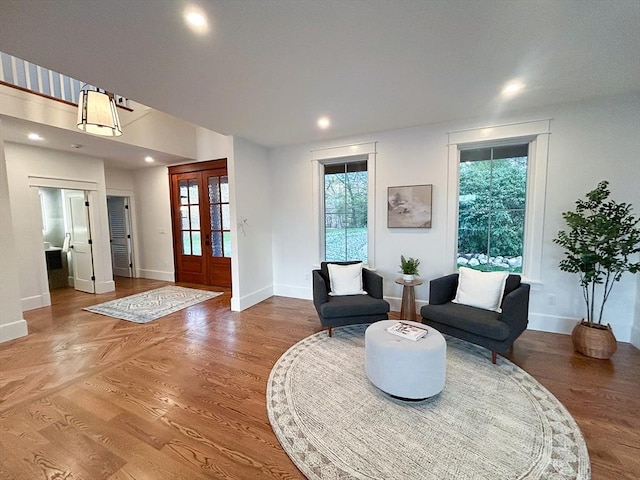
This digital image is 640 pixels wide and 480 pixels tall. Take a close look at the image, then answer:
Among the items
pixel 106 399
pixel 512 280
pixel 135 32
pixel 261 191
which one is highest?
pixel 135 32

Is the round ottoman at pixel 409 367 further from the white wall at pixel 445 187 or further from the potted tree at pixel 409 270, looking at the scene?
the white wall at pixel 445 187

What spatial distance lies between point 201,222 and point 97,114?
2.54 metres

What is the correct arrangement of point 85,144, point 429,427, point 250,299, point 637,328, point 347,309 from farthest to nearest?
point 250,299 → point 85,144 → point 347,309 → point 637,328 → point 429,427

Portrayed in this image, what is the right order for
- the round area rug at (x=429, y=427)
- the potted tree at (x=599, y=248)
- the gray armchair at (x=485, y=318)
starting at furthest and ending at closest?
1. the potted tree at (x=599, y=248)
2. the gray armchair at (x=485, y=318)
3. the round area rug at (x=429, y=427)

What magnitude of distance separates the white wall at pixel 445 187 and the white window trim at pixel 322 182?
8 centimetres

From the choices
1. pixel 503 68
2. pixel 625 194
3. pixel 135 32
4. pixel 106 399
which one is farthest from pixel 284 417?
pixel 625 194

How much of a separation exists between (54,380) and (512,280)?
4.63 metres

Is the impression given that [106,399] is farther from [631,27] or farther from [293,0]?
[631,27]

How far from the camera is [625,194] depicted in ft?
9.65

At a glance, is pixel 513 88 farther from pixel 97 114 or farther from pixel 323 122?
pixel 97 114

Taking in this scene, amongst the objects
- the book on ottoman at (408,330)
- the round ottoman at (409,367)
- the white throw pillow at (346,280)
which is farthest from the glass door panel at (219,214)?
the round ottoman at (409,367)

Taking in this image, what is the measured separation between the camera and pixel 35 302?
4.42m

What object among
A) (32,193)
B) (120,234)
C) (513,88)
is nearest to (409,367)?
(513,88)

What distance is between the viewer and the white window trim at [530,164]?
127 inches
